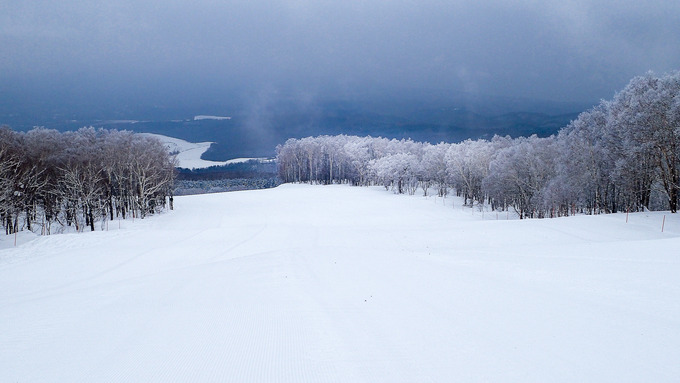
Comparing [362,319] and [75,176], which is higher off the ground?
[75,176]

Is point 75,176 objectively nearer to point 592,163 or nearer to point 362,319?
point 362,319

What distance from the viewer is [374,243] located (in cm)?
2375

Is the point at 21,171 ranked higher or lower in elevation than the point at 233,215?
higher

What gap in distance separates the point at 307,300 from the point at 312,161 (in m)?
106

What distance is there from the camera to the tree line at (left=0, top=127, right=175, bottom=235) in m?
35.9

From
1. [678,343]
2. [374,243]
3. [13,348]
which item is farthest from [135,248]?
[678,343]

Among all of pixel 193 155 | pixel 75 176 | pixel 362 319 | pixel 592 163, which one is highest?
pixel 193 155

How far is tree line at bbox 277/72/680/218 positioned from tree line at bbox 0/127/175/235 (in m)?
46.0

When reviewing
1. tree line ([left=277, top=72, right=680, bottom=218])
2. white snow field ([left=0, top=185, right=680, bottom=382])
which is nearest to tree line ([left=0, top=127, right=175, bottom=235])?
white snow field ([left=0, top=185, right=680, bottom=382])

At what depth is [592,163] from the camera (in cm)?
3744

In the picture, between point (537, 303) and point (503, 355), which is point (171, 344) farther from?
point (537, 303)

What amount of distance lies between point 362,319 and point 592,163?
39866mm

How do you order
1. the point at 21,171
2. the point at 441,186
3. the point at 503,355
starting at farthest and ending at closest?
the point at 441,186 < the point at 21,171 < the point at 503,355

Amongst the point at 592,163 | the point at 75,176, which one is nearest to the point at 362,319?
the point at 75,176
